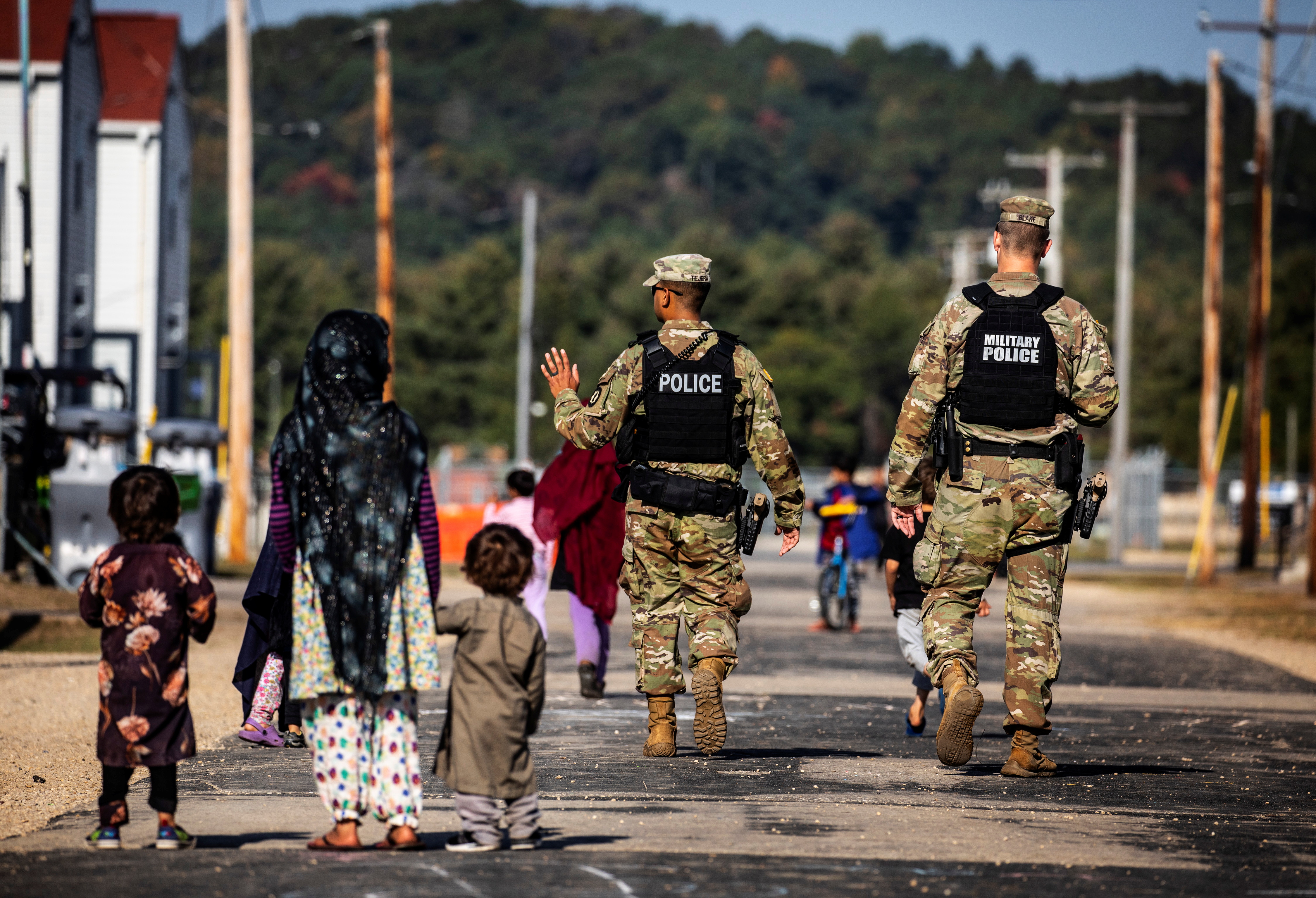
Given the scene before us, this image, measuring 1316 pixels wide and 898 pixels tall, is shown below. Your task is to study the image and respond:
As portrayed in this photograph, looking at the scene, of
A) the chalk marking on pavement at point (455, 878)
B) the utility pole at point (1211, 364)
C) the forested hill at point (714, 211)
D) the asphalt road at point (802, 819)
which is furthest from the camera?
the forested hill at point (714, 211)

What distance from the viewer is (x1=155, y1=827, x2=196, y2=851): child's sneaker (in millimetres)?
6125

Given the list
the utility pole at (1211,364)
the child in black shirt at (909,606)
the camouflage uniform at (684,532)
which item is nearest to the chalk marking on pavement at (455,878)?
the camouflage uniform at (684,532)

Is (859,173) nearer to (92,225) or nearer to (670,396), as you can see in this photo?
(92,225)

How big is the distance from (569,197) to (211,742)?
15772 cm

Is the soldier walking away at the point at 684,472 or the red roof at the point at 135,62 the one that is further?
the red roof at the point at 135,62

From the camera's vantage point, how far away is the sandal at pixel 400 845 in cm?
610

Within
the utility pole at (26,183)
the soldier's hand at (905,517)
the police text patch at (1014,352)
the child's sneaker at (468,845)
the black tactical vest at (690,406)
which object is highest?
the utility pole at (26,183)

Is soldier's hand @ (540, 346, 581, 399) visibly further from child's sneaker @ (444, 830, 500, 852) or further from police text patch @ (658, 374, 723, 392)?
child's sneaker @ (444, 830, 500, 852)

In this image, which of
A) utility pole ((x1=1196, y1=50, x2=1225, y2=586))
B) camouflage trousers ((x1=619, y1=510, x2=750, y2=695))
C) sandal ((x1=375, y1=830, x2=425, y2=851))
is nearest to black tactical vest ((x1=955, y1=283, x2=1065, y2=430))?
camouflage trousers ((x1=619, y1=510, x2=750, y2=695))

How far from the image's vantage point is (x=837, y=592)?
1948cm

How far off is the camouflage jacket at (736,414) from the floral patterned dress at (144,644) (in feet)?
8.77

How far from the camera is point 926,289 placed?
98.6m

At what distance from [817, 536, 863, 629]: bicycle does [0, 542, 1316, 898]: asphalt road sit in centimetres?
759

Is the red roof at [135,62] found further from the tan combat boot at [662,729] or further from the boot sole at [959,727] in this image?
the boot sole at [959,727]
